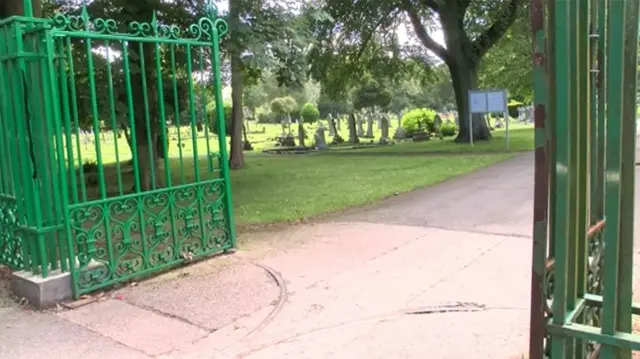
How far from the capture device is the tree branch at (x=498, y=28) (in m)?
20.0

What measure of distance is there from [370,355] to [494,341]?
842 millimetres

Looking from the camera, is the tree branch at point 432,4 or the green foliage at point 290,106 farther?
the green foliage at point 290,106

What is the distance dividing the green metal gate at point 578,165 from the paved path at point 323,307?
1301 millimetres

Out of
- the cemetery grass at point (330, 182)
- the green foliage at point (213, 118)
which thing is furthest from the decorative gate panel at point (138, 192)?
the green foliage at point (213, 118)

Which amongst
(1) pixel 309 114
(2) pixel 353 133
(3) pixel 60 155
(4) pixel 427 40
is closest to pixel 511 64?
(2) pixel 353 133

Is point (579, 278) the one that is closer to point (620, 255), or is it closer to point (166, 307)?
point (620, 255)

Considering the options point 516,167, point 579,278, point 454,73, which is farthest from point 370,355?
point 454,73

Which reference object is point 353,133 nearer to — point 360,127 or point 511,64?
point 511,64

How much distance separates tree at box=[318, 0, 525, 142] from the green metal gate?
19516 mm

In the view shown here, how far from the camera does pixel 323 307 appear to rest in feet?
14.9

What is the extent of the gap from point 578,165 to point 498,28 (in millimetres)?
21436

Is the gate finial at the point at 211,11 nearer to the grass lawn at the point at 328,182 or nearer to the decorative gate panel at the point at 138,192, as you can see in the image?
the decorative gate panel at the point at 138,192

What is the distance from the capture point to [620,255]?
2.24 m

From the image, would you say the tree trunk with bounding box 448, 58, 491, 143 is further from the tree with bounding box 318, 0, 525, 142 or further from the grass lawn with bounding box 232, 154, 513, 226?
the grass lawn with bounding box 232, 154, 513, 226
